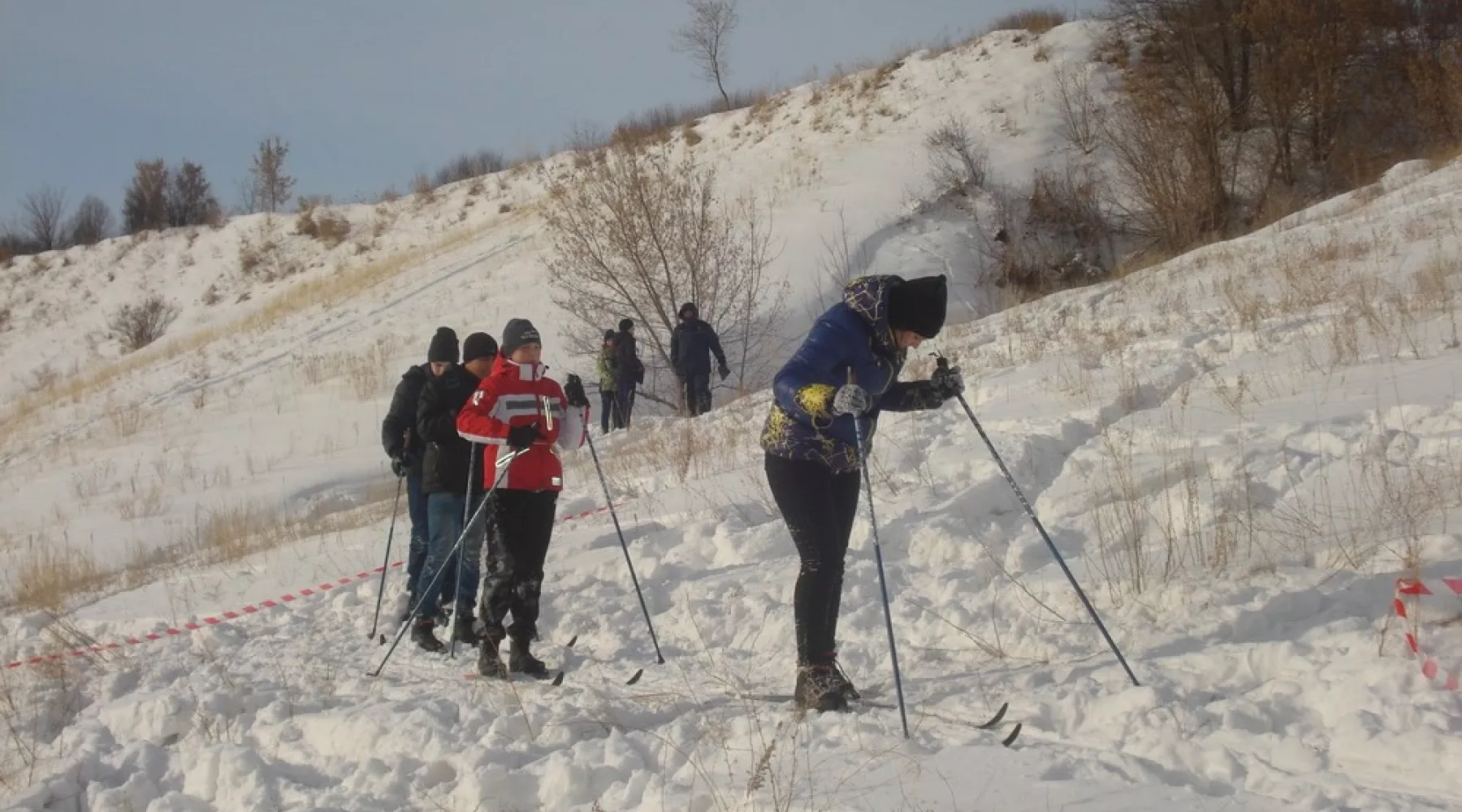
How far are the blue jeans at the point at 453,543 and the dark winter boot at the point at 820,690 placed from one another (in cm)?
285

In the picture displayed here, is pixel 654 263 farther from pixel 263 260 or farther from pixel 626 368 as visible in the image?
pixel 263 260

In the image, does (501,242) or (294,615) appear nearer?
(294,615)

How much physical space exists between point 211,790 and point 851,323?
129 inches

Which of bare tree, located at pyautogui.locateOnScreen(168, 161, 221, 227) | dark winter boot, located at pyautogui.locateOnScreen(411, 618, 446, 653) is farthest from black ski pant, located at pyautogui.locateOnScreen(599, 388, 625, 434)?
bare tree, located at pyautogui.locateOnScreen(168, 161, 221, 227)

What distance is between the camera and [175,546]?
41.7 ft

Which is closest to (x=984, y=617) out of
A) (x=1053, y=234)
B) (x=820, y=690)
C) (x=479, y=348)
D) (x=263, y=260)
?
(x=820, y=690)

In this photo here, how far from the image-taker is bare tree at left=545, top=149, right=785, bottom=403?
701 inches

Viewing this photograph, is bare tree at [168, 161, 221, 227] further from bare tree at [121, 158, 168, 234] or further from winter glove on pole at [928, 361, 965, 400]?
winter glove on pole at [928, 361, 965, 400]

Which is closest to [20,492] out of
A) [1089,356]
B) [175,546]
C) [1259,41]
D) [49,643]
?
[175,546]

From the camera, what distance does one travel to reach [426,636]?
6598 millimetres

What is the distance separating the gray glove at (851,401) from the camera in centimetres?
399

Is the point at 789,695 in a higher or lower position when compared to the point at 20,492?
lower

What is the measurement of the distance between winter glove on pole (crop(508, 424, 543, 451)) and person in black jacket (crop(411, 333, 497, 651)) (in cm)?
100

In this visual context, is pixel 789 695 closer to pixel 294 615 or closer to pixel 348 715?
pixel 348 715
